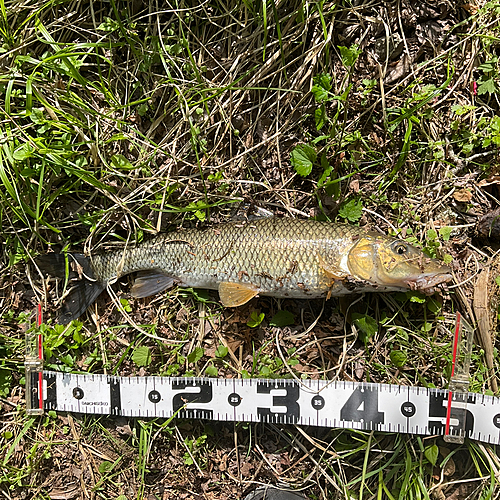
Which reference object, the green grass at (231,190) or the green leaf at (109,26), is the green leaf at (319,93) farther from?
the green leaf at (109,26)

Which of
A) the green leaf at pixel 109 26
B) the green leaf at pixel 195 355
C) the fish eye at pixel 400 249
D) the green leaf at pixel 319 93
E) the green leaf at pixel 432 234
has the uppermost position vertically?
the green leaf at pixel 109 26

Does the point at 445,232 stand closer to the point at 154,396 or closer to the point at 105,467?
the point at 154,396

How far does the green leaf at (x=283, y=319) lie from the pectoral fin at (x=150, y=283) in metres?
0.76

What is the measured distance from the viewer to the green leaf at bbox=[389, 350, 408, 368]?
2.68 meters

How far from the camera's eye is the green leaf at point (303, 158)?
266cm

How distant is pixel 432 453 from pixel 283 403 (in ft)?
3.28

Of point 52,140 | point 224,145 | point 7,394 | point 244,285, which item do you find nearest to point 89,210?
point 52,140

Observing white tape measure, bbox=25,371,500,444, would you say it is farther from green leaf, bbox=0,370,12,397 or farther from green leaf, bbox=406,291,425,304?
green leaf, bbox=406,291,425,304

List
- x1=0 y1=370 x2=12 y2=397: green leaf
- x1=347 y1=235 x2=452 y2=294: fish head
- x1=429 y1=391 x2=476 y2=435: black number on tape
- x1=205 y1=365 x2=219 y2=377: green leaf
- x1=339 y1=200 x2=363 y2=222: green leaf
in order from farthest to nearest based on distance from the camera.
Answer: x1=0 y1=370 x2=12 y2=397: green leaf → x1=205 y1=365 x2=219 y2=377: green leaf → x1=339 y1=200 x2=363 y2=222: green leaf → x1=429 y1=391 x2=476 y2=435: black number on tape → x1=347 y1=235 x2=452 y2=294: fish head

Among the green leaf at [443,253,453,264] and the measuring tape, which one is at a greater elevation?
the green leaf at [443,253,453,264]

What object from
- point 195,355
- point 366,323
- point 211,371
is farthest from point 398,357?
point 195,355

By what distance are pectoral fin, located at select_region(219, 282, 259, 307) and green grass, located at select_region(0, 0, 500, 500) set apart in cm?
22

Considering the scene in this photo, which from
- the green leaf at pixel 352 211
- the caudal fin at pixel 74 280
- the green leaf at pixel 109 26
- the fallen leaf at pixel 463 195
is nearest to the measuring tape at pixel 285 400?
the caudal fin at pixel 74 280

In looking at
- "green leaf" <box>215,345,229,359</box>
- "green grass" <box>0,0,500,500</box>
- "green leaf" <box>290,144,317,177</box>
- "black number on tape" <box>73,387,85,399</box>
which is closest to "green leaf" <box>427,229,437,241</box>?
"green grass" <box>0,0,500,500</box>
